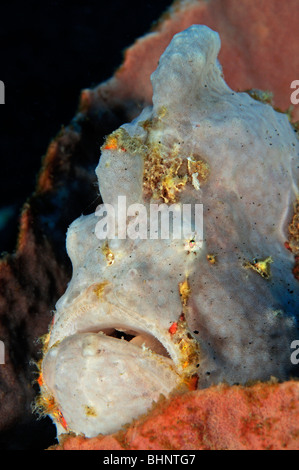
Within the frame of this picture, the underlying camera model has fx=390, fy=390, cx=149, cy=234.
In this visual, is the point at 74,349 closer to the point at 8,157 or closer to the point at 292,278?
the point at 292,278

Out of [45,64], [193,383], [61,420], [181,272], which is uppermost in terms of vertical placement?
[45,64]

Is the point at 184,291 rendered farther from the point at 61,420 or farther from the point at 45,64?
the point at 45,64

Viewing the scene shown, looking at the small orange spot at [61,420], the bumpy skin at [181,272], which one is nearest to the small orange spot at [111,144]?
the bumpy skin at [181,272]

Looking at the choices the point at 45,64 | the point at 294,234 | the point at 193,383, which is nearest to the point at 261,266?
the point at 294,234

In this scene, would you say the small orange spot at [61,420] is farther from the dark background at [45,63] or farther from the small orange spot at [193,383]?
the dark background at [45,63]

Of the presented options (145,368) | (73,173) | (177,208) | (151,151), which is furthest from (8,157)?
(145,368)

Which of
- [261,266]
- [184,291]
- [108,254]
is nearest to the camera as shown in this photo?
[184,291]

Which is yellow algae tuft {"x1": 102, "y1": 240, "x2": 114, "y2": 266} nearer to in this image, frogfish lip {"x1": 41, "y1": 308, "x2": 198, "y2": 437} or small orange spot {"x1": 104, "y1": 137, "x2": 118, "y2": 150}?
frogfish lip {"x1": 41, "y1": 308, "x2": 198, "y2": 437}
